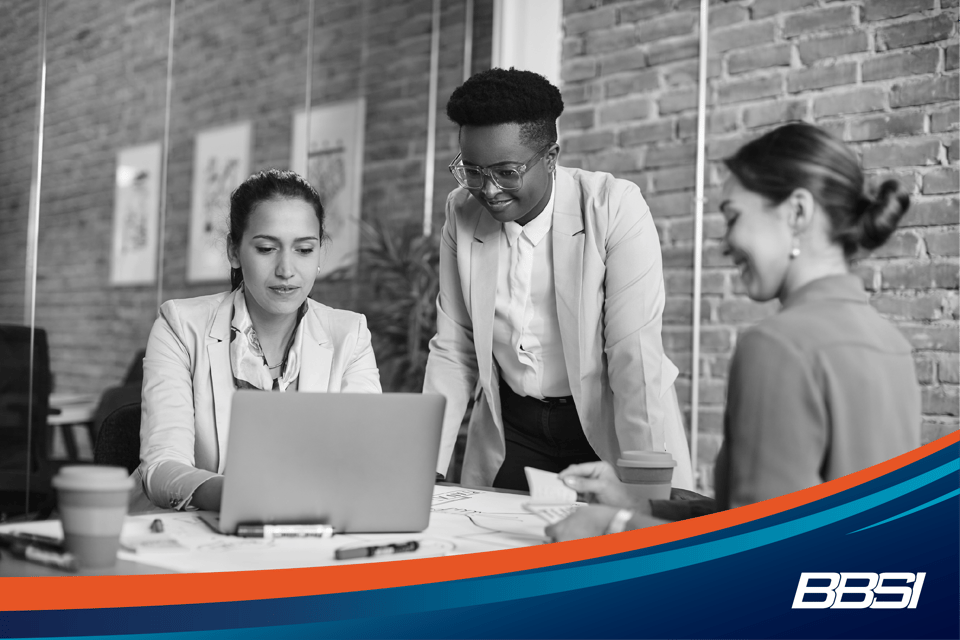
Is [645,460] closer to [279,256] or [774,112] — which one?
[279,256]

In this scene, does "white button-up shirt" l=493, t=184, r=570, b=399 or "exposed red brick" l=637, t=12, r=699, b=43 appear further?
"exposed red brick" l=637, t=12, r=699, b=43

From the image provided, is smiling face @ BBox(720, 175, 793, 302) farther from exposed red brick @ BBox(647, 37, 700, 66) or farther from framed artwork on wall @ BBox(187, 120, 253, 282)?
framed artwork on wall @ BBox(187, 120, 253, 282)

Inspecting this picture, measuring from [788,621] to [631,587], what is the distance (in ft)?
0.69

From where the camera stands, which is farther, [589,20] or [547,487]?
[589,20]

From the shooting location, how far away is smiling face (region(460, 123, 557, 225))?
6.76 ft

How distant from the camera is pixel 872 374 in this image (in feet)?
3.72

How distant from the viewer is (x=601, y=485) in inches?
57.4

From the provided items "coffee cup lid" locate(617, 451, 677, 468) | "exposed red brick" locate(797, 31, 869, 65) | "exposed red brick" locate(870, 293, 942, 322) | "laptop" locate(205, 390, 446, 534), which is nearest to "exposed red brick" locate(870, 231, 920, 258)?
"exposed red brick" locate(870, 293, 942, 322)

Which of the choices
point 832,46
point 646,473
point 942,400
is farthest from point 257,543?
point 832,46

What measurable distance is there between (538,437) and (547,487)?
723 millimetres

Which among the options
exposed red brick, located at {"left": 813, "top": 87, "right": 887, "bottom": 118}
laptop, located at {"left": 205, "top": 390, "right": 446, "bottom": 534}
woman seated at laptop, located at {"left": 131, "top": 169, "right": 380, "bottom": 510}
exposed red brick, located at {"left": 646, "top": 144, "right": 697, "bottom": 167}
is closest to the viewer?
→ laptop, located at {"left": 205, "top": 390, "right": 446, "bottom": 534}

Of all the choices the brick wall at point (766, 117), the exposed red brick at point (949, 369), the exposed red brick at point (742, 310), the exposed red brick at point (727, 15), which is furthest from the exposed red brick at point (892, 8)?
the exposed red brick at point (949, 369)

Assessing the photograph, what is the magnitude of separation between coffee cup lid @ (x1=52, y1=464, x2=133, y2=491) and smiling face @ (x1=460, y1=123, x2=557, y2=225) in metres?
1.14

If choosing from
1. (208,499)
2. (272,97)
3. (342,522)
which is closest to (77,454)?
A: (272,97)
